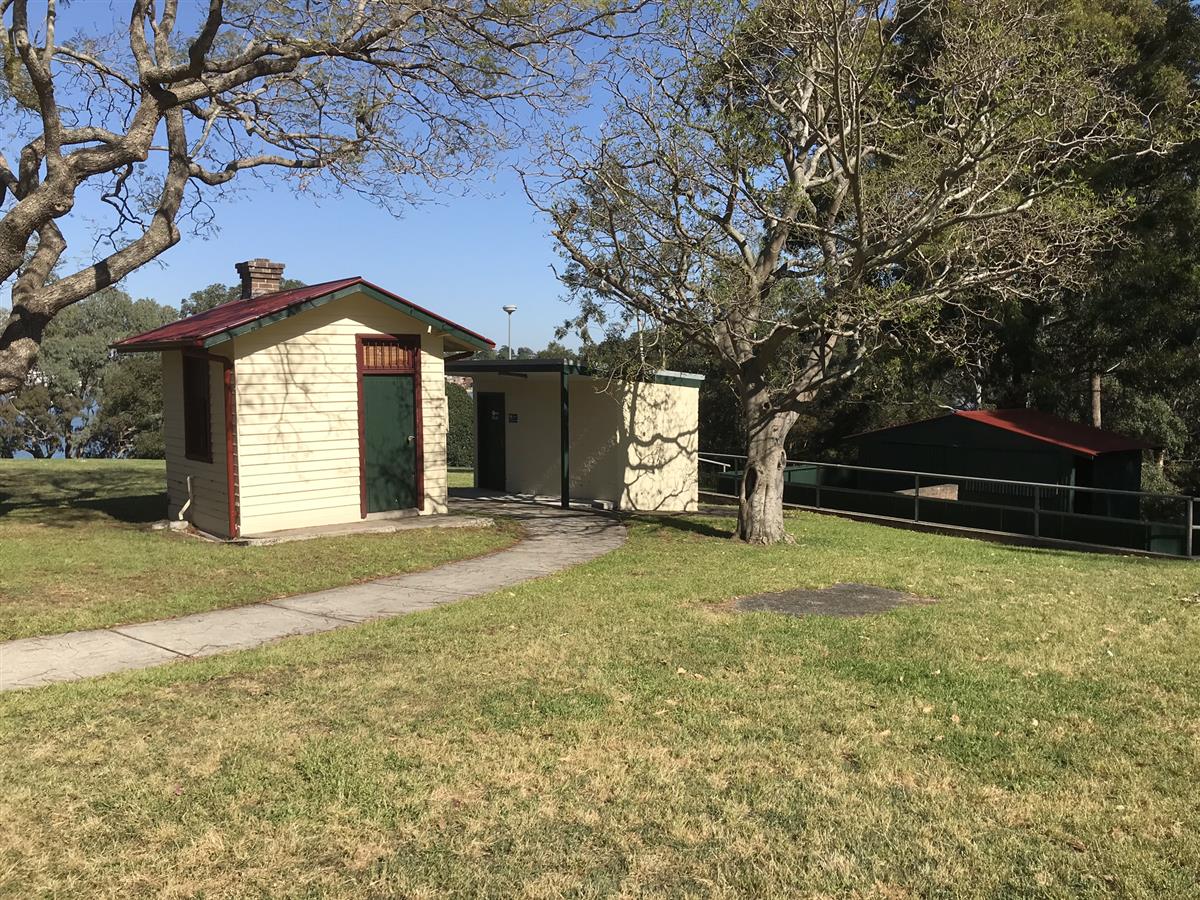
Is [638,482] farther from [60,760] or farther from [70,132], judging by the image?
[60,760]

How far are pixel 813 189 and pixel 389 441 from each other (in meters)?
7.97

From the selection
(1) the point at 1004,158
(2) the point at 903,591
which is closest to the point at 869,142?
(1) the point at 1004,158

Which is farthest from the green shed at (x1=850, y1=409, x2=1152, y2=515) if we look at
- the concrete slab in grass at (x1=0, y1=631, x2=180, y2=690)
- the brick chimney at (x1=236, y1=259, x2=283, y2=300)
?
the concrete slab in grass at (x1=0, y1=631, x2=180, y2=690)

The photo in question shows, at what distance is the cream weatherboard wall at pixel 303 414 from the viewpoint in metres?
12.4

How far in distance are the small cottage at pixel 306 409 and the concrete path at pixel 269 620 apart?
261cm

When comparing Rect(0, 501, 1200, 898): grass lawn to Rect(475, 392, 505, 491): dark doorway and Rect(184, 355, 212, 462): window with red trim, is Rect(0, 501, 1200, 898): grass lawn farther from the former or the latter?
Rect(475, 392, 505, 491): dark doorway

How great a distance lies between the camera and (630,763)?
4672mm

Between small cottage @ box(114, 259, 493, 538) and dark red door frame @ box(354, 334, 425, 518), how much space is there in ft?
0.05

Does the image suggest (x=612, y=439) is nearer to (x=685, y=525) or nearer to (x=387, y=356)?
(x=685, y=525)

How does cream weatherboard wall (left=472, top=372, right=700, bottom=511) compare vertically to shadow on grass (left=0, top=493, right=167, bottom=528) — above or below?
above

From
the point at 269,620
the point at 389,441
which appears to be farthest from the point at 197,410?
the point at 269,620

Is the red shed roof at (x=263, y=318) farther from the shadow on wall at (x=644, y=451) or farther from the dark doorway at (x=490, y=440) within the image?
the dark doorway at (x=490, y=440)

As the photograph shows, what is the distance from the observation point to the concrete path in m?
6.56

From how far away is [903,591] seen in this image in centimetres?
938
